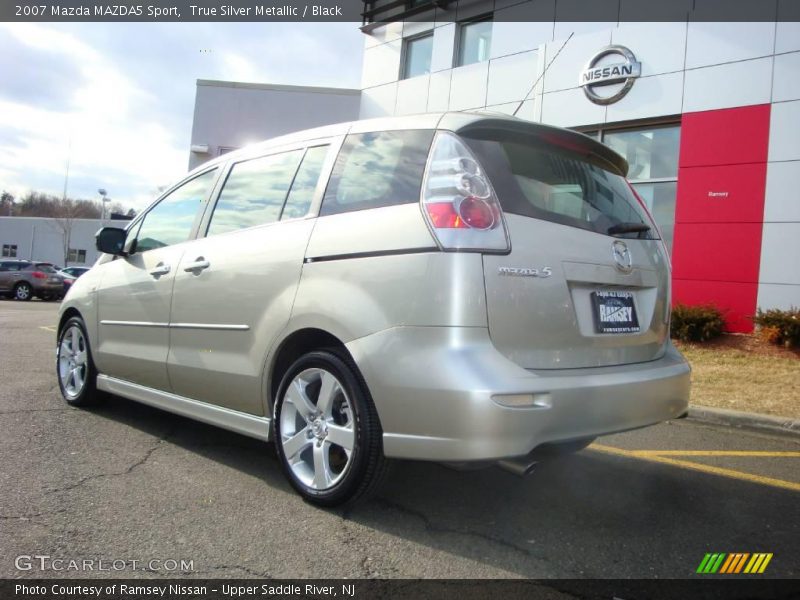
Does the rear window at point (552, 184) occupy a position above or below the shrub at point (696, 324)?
above

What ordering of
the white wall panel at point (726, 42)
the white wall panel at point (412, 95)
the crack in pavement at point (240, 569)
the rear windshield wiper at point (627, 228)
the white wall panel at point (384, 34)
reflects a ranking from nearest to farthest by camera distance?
1. the crack in pavement at point (240, 569)
2. the rear windshield wiper at point (627, 228)
3. the white wall panel at point (726, 42)
4. the white wall panel at point (412, 95)
5. the white wall panel at point (384, 34)

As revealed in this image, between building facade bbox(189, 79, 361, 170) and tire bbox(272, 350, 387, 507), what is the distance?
15.2 m

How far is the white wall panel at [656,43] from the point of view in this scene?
1117cm

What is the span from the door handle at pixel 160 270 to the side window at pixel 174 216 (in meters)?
0.17

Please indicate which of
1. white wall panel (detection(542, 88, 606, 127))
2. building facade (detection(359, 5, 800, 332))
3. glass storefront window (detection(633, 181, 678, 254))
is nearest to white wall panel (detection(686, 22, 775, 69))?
building facade (detection(359, 5, 800, 332))

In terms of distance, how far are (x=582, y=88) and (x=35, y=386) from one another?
35.0 ft

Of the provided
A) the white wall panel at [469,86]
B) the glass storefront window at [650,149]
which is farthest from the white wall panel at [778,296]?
the white wall panel at [469,86]

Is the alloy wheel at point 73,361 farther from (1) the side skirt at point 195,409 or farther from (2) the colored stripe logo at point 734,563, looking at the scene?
(2) the colored stripe logo at point 734,563

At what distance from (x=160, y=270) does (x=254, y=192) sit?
89 cm

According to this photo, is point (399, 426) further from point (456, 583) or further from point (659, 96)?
point (659, 96)

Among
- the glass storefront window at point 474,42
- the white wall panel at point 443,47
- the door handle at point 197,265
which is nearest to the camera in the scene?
the door handle at point 197,265

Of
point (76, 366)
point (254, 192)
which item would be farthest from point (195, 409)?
point (76, 366)

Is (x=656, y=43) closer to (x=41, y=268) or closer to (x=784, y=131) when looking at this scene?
(x=784, y=131)

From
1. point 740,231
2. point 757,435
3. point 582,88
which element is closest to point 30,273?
point 582,88
